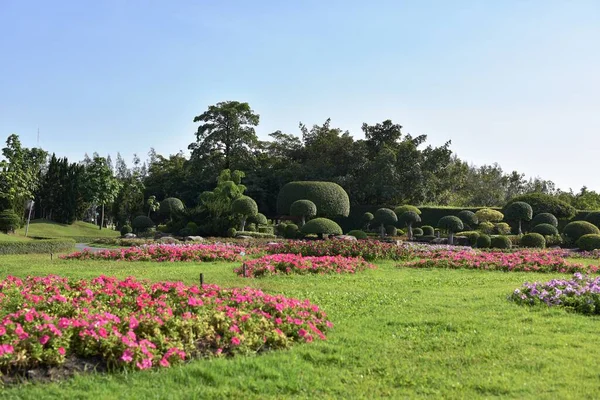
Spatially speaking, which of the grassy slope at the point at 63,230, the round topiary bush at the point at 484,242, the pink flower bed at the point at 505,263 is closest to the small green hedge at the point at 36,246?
the grassy slope at the point at 63,230

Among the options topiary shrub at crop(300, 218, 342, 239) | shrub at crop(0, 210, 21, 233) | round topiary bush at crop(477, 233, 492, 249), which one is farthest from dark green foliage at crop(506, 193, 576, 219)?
shrub at crop(0, 210, 21, 233)

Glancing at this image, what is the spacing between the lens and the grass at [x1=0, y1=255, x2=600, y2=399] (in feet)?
13.0

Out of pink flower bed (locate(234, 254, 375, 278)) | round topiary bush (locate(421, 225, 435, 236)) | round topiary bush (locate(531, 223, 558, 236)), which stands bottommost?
pink flower bed (locate(234, 254, 375, 278))

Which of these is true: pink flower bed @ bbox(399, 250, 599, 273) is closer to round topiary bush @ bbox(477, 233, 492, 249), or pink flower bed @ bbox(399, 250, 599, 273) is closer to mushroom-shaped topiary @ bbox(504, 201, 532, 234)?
round topiary bush @ bbox(477, 233, 492, 249)

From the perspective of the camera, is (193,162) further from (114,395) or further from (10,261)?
(114,395)

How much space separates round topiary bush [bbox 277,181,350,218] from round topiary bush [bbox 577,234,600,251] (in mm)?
15382

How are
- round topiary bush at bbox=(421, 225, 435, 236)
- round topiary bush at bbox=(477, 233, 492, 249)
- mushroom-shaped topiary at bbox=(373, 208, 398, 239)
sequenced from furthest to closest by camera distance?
round topiary bush at bbox=(421, 225, 435, 236) < mushroom-shaped topiary at bbox=(373, 208, 398, 239) < round topiary bush at bbox=(477, 233, 492, 249)

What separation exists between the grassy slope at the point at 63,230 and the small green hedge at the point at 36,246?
11.7 metres

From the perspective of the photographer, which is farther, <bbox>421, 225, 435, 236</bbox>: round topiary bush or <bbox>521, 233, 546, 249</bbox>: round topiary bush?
<bbox>421, 225, 435, 236</bbox>: round topiary bush

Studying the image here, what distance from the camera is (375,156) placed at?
3891cm

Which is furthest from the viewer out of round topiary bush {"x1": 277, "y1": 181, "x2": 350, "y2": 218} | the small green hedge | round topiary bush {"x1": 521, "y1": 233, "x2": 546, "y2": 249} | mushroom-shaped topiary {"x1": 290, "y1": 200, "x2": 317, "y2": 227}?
round topiary bush {"x1": 277, "y1": 181, "x2": 350, "y2": 218}

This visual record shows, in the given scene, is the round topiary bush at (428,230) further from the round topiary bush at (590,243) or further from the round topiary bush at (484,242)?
the round topiary bush at (590,243)

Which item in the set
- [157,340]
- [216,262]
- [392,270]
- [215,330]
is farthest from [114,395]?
[216,262]

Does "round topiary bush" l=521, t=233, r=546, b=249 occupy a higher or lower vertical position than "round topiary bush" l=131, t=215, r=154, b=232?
higher
